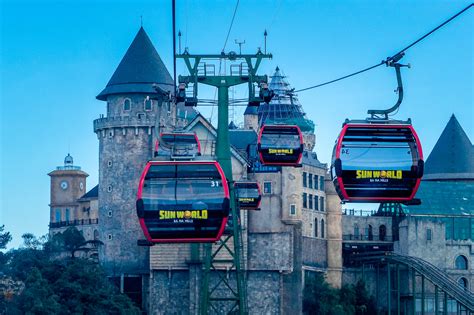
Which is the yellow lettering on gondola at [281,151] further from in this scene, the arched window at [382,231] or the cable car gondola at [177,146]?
the arched window at [382,231]

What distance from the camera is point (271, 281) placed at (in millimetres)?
117500

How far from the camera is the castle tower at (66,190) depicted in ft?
559

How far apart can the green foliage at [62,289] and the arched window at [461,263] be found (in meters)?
30.6

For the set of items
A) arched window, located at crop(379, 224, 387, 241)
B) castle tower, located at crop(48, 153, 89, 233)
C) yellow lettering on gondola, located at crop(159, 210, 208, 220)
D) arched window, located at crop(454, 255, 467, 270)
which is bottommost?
yellow lettering on gondola, located at crop(159, 210, 208, 220)

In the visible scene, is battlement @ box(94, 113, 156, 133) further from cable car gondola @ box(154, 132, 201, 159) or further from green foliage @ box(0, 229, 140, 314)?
cable car gondola @ box(154, 132, 201, 159)

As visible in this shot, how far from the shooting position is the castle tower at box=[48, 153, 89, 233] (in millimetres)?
170250

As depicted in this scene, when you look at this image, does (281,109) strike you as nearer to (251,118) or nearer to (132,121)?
(251,118)

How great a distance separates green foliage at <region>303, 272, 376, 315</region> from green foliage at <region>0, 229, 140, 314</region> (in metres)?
14.6

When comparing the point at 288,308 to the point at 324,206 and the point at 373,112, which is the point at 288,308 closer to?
the point at 324,206

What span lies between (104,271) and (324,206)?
21.6 metres

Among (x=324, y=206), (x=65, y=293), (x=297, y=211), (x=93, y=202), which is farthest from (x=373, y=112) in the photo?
(x=93, y=202)

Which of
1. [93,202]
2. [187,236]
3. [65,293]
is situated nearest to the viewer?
[187,236]

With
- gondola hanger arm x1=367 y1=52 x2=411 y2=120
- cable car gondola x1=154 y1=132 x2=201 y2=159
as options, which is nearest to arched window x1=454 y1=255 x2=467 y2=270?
cable car gondola x1=154 y1=132 x2=201 y2=159

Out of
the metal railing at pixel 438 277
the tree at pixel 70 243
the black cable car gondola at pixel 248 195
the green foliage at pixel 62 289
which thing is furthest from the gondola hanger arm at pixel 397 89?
the tree at pixel 70 243
